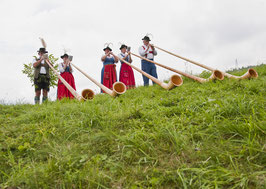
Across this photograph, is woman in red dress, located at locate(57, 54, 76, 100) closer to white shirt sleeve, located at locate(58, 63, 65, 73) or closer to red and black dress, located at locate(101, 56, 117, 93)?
white shirt sleeve, located at locate(58, 63, 65, 73)

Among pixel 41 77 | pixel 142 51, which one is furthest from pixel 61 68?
pixel 142 51

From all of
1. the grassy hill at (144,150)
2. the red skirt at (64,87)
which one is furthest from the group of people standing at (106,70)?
the grassy hill at (144,150)

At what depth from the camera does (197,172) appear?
4.45 feet

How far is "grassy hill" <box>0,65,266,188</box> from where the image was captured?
137cm

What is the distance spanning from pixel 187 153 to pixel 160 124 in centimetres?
58

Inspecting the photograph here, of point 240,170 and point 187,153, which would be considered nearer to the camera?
point 240,170

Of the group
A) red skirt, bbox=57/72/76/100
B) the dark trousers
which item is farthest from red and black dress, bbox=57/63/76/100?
the dark trousers

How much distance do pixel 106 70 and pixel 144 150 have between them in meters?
5.59

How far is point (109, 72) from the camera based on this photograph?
702 cm

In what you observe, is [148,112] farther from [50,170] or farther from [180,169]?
[50,170]

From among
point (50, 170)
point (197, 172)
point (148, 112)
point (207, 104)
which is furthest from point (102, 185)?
point (207, 104)

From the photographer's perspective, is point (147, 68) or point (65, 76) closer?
point (65, 76)

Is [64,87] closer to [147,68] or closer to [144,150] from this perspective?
[147,68]

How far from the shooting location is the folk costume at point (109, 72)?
701 centimetres
